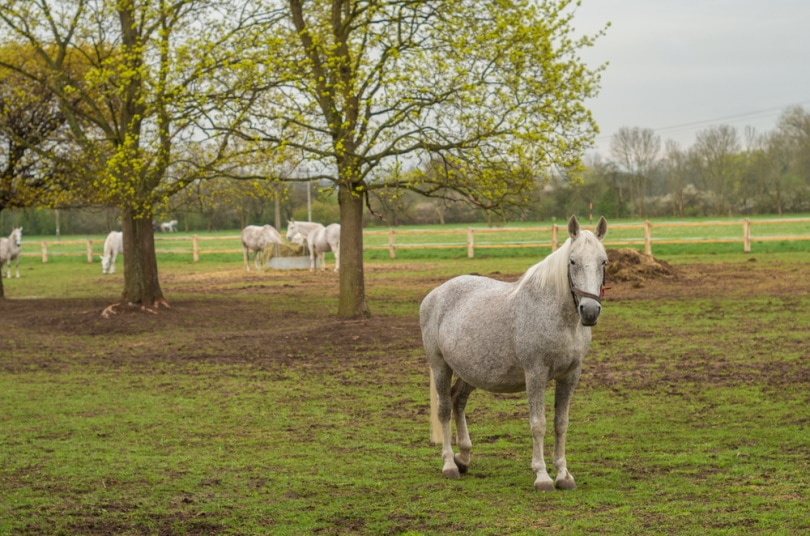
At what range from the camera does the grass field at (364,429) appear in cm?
604

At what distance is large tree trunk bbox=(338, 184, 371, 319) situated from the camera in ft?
56.9

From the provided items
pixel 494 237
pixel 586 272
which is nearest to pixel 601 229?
pixel 586 272

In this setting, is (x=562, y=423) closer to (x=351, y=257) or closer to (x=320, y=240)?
(x=351, y=257)

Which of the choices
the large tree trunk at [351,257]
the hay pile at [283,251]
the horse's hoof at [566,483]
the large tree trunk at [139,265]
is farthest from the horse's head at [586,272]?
the hay pile at [283,251]

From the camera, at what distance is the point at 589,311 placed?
241 inches

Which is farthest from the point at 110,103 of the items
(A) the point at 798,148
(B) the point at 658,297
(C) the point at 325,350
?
(A) the point at 798,148

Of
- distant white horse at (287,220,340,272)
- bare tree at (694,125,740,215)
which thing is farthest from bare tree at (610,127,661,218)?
distant white horse at (287,220,340,272)

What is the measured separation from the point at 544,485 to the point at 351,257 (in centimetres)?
1119

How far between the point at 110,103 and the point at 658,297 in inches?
493

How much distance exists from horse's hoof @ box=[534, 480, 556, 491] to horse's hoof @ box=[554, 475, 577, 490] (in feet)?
0.28

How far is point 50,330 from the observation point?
60.7 feet

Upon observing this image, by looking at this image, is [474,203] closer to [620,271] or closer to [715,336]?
[715,336]

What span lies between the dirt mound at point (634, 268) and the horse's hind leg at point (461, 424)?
16.7 metres

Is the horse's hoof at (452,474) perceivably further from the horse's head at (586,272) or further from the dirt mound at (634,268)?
the dirt mound at (634,268)
